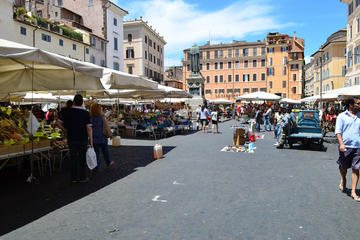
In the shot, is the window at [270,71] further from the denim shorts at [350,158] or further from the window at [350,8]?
the denim shorts at [350,158]

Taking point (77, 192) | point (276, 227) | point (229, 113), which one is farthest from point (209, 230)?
point (229, 113)

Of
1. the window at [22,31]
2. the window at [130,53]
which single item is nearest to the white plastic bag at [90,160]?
the window at [22,31]

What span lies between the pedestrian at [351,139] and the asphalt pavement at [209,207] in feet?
1.61

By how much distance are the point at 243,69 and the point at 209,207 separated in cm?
6349

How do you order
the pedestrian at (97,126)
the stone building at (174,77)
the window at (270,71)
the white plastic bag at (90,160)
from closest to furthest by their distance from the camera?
the white plastic bag at (90,160)
the pedestrian at (97,126)
the window at (270,71)
the stone building at (174,77)

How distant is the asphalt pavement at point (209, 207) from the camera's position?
11.8ft

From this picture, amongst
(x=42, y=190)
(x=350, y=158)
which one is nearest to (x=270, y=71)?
(x=350, y=158)

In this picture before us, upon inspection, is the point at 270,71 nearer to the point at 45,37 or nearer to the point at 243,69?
the point at 243,69

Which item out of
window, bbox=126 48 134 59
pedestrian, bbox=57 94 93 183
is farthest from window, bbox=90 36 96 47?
pedestrian, bbox=57 94 93 183

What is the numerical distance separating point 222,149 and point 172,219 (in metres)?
6.48

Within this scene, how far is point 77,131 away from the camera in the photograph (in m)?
5.65

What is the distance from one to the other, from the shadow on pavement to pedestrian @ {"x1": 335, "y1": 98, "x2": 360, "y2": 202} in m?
4.46

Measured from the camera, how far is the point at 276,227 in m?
3.75

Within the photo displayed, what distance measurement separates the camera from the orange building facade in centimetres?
6309
